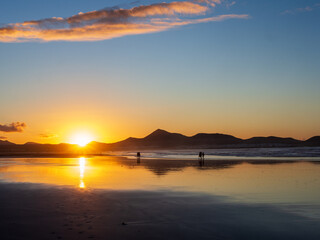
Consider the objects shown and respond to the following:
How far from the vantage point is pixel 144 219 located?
1138 centimetres

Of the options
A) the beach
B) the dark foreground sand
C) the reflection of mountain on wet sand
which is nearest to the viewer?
the dark foreground sand

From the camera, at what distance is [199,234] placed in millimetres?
9484

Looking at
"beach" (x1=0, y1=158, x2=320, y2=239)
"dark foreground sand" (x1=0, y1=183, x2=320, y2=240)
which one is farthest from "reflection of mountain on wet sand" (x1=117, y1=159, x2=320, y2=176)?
"dark foreground sand" (x1=0, y1=183, x2=320, y2=240)

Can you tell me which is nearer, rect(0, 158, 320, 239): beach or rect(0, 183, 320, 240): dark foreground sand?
rect(0, 183, 320, 240): dark foreground sand

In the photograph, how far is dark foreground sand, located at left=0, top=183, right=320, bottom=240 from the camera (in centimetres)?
955

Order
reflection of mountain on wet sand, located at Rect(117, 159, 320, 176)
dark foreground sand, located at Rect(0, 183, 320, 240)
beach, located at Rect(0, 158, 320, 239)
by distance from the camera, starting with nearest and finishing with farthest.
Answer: dark foreground sand, located at Rect(0, 183, 320, 240) < beach, located at Rect(0, 158, 320, 239) < reflection of mountain on wet sand, located at Rect(117, 159, 320, 176)

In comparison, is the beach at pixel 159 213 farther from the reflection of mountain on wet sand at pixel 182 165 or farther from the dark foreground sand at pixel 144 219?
the reflection of mountain on wet sand at pixel 182 165

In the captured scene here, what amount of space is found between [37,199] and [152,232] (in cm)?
834

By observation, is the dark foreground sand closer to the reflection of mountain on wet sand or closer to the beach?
the beach

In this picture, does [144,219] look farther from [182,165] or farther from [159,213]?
[182,165]

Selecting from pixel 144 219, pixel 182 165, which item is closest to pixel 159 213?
pixel 144 219

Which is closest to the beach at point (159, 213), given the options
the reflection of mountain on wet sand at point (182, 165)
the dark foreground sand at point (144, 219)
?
the dark foreground sand at point (144, 219)

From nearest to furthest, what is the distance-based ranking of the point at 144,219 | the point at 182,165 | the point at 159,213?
the point at 144,219 → the point at 159,213 → the point at 182,165

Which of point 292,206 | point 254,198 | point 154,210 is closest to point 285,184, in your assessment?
point 254,198
